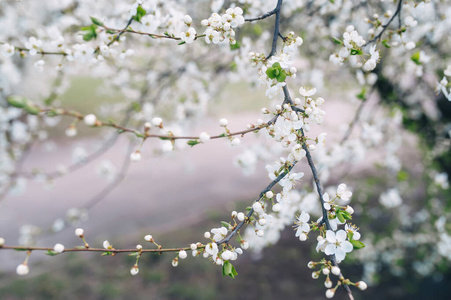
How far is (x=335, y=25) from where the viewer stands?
3432mm

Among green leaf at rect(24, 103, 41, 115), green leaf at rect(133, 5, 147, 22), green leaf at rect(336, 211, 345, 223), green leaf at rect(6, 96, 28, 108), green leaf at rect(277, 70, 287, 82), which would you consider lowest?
green leaf at rect(336, 211, 345, 223)

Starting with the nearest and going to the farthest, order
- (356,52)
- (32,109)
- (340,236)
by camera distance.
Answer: (32,109) → (340,236) → (356,52)

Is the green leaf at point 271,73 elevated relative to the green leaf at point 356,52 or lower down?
lower down

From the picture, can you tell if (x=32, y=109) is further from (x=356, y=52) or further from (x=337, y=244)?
(x=356, y=52)

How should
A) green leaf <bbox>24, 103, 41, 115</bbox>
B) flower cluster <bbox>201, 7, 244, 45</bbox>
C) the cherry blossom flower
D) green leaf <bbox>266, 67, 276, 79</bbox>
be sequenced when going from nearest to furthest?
green leaf <bbox>24, 103, 41, 115</bbox>
the cherry blossom flower
green leaf <bbox>266, 67, 276, 79</bbox>
flower cluster <bbox>201, 7, 244, 45</bbox>

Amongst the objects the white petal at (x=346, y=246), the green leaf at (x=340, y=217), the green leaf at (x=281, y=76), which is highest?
the green leaf at (x=281, y=76)

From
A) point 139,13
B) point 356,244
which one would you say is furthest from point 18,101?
point 356,244

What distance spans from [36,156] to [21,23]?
6.17m

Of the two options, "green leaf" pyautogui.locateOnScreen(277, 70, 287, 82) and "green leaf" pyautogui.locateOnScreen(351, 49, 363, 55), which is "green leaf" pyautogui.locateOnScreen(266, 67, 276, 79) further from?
"green leaf" pyautogui.locateOnScreen(351, 49, 363, 55)

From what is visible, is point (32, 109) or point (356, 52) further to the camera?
point (356, 52)

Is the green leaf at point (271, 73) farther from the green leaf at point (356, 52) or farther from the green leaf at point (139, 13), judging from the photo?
the green leaf at point (139, 13)

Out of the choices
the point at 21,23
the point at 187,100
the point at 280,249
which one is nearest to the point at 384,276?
the point at 280,249

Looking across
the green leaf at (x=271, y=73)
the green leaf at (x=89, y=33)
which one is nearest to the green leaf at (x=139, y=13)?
the green leaf at (x=89, y=33)

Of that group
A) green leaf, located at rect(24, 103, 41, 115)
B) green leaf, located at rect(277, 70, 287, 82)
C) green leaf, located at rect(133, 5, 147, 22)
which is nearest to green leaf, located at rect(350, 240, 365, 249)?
green leaf, located at rect(277, 70, 287, 82)
